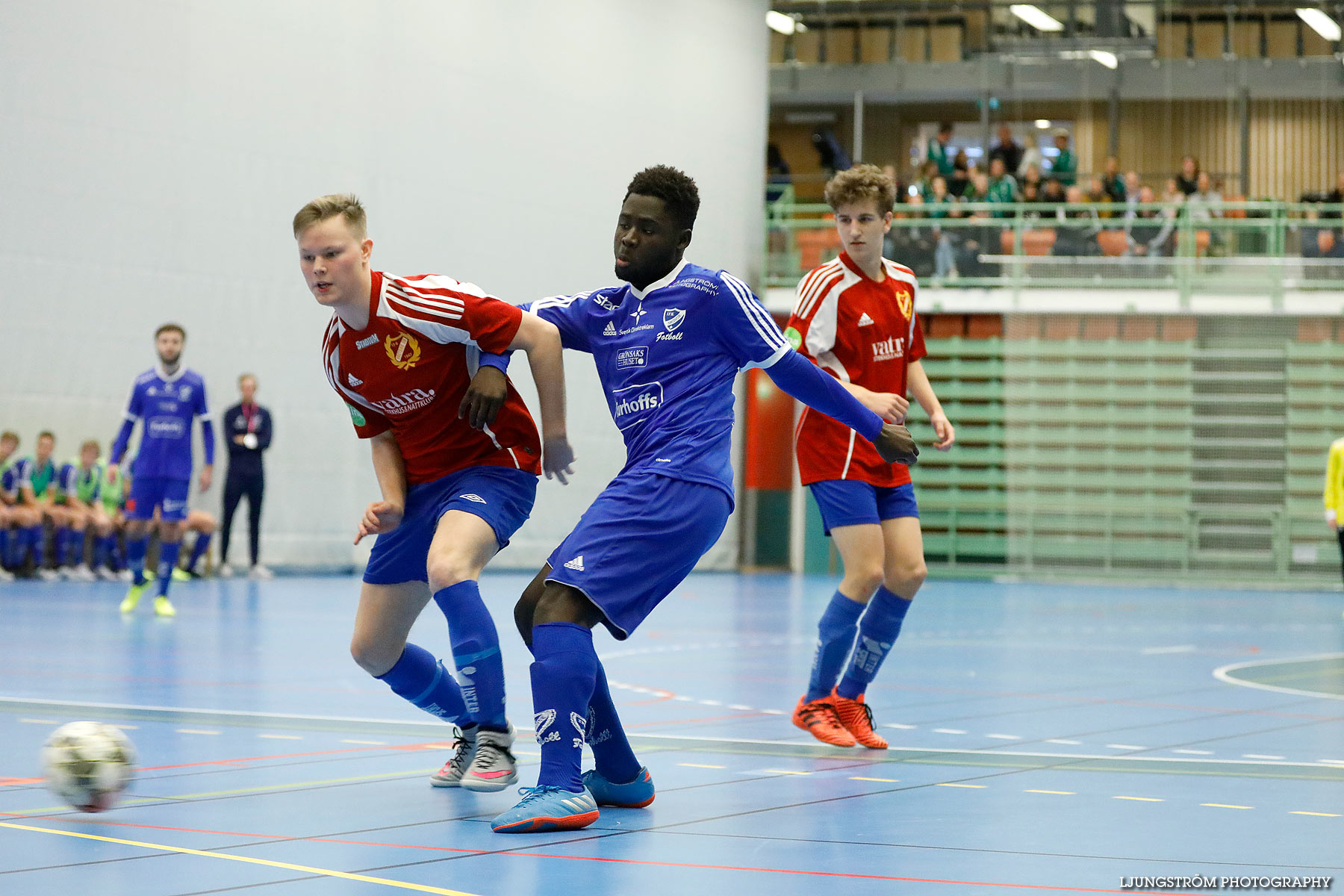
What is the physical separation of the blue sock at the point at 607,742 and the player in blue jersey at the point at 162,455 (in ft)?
29.0

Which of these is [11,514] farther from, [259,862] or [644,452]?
[259,862]

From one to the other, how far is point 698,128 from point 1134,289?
23.7 feet

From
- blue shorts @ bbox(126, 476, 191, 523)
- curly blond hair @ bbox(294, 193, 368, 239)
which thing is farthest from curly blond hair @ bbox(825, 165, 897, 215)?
blue shorts @ bbox(126, 476, 191, 523)

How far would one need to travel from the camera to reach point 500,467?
5.16m

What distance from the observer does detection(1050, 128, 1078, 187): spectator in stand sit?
85.7 ft

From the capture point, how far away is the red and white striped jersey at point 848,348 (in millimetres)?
6551

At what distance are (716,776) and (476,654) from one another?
0.98m

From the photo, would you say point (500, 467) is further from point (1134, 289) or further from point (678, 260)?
point (1134, 289)

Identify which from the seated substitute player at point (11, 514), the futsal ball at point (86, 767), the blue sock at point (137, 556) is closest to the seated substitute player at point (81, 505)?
the seated substitute player at point (11, 514)

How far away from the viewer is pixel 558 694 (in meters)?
Answer: 4.35

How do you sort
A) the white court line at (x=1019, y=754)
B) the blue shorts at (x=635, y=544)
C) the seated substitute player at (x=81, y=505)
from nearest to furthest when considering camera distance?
1. the blue shorts at (x=635, y=544)
2. the white court line at (x=1019, y=754)
3. the seated substitute player at (x=81, y=505)

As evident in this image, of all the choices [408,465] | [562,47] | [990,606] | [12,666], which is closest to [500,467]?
[408,465]

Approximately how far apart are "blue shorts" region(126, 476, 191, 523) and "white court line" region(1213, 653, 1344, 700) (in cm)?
806

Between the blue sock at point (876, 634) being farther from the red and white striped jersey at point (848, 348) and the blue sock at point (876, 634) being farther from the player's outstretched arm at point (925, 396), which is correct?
the player's outstretched arm at point (925, 396)
